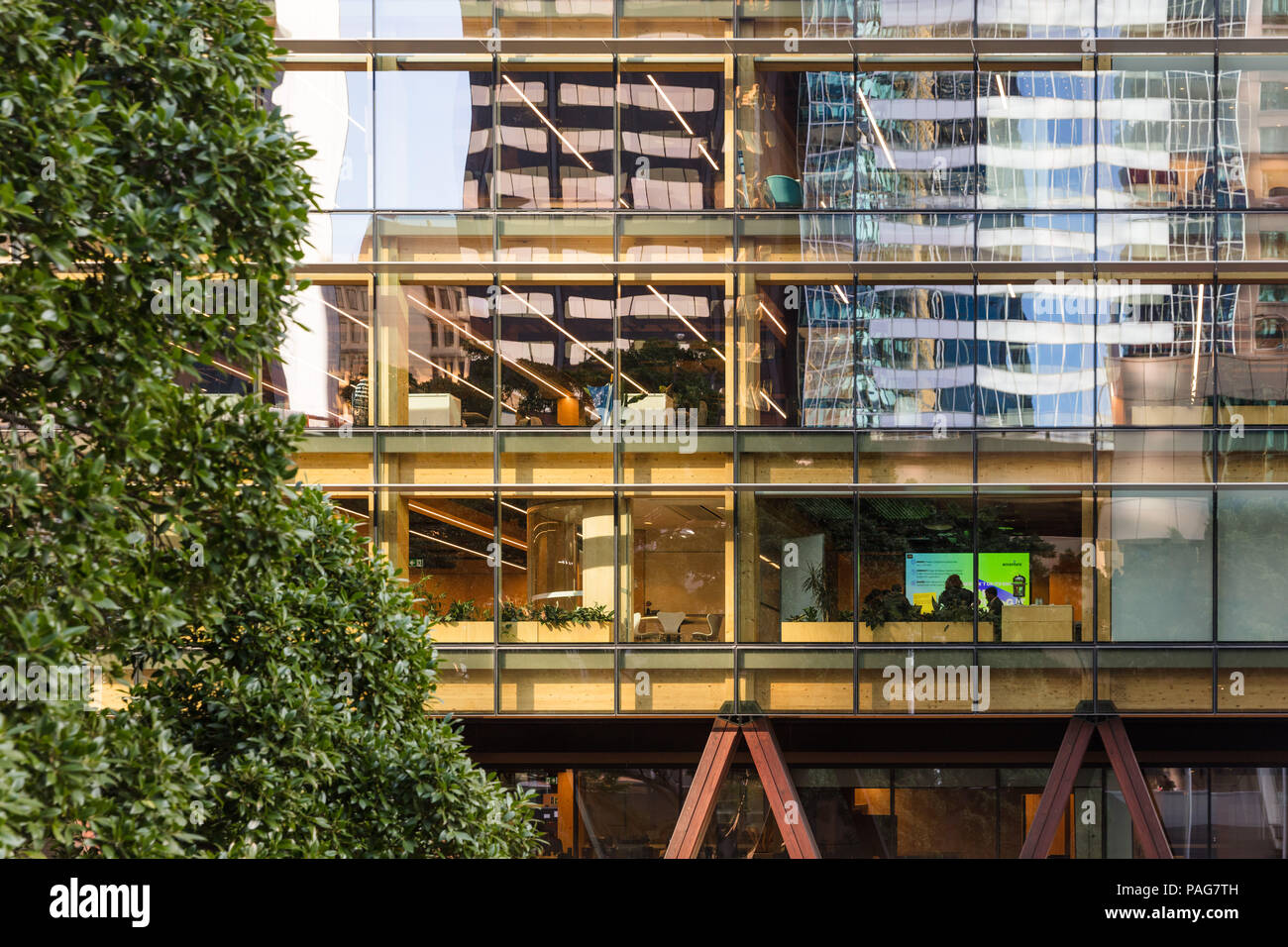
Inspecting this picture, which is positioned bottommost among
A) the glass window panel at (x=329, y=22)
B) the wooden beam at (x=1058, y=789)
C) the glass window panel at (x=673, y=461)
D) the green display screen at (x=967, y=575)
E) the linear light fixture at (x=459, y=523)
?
the wooden beam at (x=1058, y=789)

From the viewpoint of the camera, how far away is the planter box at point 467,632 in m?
15.1

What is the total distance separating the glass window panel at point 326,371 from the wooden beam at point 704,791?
23.8 ft

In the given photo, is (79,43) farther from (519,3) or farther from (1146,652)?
(1146,652)

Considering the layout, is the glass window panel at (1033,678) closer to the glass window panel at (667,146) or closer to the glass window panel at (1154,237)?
the glass window panel at (1154,237)

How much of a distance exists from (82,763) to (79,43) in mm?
4193

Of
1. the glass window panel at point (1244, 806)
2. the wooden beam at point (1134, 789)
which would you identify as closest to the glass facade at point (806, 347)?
the wooden beam at point (1134, 789)

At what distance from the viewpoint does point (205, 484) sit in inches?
230

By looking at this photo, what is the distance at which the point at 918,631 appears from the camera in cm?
1502

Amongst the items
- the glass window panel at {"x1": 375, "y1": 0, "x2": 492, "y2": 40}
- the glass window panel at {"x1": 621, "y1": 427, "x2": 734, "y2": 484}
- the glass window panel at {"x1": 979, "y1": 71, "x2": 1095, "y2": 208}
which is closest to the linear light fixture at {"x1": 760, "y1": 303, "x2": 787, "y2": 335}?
the glass window panel at {"x1": 621, "y1": 427, "x2": 734, "y2": 484}

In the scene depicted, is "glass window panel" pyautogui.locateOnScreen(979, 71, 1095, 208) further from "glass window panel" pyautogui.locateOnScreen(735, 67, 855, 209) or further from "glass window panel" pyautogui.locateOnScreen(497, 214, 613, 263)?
"glass window panel" pyautogui.locateOnScreen(497, 214, 613, 263)

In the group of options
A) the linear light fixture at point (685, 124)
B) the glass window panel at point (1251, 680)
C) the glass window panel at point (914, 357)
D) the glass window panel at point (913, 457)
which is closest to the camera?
the glass window panel at point (1251, 680)
